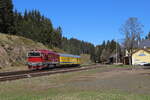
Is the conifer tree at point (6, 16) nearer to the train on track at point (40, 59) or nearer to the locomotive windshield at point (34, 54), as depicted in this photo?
the train on track at point (40, 59)

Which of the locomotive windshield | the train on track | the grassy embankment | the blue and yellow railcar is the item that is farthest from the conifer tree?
the grassy embankment

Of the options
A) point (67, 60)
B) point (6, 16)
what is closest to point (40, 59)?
point (67, 60)

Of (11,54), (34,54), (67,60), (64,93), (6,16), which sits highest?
(6,16)

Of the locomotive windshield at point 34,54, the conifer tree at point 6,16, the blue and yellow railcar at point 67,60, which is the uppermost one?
the conifer tree at point 6,16

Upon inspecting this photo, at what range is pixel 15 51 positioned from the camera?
56.8 meters

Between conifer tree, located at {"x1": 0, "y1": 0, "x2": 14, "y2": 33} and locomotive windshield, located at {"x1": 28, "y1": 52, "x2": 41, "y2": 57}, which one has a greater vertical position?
conifer tree, located at {"x1": 0, "y1": 0, "x2": 14, "y2": 33}

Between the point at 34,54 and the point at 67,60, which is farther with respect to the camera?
the point at 67,60

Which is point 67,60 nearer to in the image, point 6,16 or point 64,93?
point 6,16

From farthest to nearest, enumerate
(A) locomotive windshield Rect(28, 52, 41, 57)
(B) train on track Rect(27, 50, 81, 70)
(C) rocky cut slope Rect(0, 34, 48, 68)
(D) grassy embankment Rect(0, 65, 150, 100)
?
(C) rocky cut slope Rect(0, 34, 48, 68) < (A) locomotive windshield Rect(28, 52, 41, 57) < (B) train on track Rect(27, 50, 81, 70) < (D) grassy embankment Rect(0, 65, 150, 100)

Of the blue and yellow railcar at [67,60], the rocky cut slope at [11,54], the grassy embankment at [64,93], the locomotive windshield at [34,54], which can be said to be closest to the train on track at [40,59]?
the locomotive windshield at [34,54]

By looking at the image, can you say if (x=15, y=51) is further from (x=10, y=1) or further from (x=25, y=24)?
(x=25, y=24)

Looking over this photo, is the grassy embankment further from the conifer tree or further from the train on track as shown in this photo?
the conifer tree

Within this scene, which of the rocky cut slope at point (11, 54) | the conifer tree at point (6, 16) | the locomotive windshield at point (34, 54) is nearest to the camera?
the locomotive windshield at point (34, 54)

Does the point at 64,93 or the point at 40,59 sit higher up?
the point at 40,59
